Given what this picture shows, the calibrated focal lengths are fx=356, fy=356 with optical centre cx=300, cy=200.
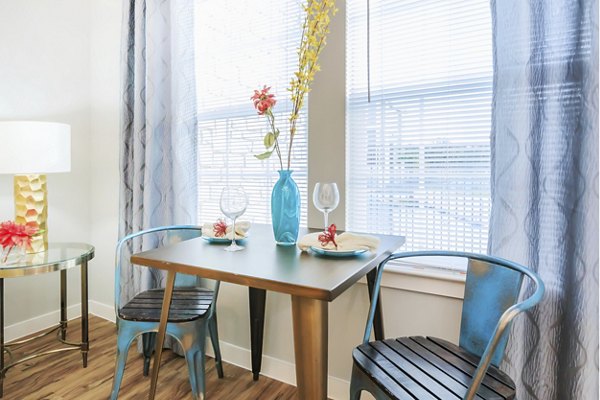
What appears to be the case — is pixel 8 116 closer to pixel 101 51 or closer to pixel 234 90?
pixel 101 51

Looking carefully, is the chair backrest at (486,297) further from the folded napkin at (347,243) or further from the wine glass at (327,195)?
the wine glass at (327,195)

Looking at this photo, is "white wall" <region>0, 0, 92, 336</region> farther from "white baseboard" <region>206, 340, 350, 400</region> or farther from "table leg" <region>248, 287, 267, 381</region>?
"table leg" <region>248, 287, 267, 381</region>

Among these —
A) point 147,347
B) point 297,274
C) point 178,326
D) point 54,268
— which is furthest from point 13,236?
point 297,274

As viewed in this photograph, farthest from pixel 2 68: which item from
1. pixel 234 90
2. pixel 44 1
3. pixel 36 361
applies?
pixel 36 361

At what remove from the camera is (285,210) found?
4.38 feet

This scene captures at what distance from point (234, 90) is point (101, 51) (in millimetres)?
1270

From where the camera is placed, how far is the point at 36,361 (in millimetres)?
2072

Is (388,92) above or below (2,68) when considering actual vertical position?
below

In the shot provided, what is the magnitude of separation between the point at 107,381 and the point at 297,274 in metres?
1.57

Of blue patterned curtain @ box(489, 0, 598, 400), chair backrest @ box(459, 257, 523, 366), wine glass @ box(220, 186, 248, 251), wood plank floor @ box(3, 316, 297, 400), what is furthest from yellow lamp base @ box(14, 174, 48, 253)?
blue patterned curtain @ box(489, 0, 598, 400)

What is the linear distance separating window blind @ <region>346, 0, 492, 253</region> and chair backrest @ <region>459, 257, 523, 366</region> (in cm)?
28

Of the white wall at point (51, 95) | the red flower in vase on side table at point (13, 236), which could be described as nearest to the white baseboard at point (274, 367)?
the red flower in vase on side table at point (13, 236)

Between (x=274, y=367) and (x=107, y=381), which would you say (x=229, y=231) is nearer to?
(x=274, y=367)

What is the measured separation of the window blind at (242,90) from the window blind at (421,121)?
1.12 ft
